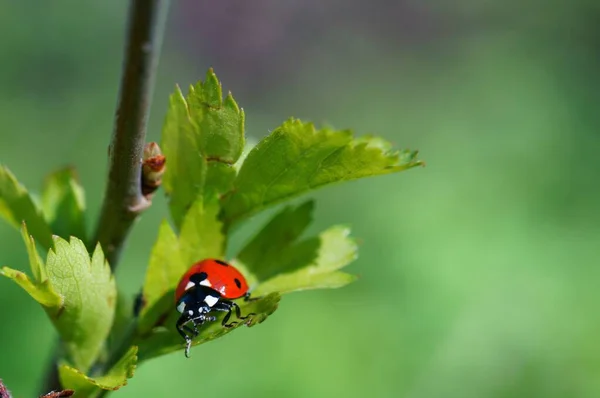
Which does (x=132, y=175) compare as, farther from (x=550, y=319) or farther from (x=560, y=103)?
(x=560, y=103)

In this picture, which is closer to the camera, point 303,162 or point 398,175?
point 303,162

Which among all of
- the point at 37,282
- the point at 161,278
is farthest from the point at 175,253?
the point at 37,282

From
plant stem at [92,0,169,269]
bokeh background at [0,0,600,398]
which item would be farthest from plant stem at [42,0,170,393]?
bokeh background at [0,0,600,398]

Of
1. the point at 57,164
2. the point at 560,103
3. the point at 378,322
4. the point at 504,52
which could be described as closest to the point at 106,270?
the point at 378,322

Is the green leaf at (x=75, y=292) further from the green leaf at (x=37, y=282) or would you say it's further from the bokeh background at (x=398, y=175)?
the bokeh background at (x=398, y=175)

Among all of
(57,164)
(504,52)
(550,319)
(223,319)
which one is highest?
(504,52)

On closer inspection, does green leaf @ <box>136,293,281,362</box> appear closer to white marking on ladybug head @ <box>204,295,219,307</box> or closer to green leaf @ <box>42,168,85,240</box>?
white marking on ladybug head @ <box>204,295,219,307</box>

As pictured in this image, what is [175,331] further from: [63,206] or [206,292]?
[63,206]
